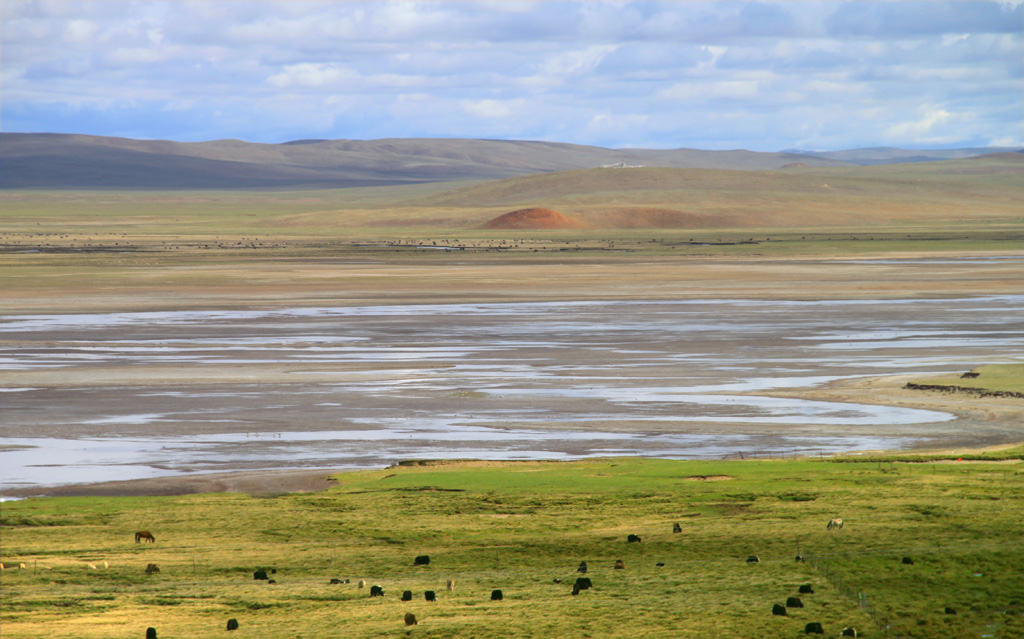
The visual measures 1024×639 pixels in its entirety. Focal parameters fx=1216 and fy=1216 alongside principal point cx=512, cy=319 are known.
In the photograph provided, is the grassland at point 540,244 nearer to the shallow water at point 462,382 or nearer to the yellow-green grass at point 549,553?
the shallow water at point 462,382

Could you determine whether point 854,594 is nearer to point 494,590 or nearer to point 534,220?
point 494,590

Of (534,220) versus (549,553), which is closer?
(549,553)

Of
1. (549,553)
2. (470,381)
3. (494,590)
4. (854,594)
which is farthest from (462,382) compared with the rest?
(854,594)

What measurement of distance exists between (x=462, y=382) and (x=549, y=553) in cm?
1731

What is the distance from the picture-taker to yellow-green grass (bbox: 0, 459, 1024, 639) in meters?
12.2

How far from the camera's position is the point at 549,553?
16.1 metres

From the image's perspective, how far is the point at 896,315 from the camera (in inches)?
1937

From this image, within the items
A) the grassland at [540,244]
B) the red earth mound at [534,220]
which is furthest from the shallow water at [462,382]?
the red earth mound at [534,220]

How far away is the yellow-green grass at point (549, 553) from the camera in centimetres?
1225

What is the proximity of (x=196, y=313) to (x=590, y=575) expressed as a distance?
130ft

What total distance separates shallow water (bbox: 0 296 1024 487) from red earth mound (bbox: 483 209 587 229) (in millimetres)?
81909

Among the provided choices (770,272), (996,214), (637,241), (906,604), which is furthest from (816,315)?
(996,214)

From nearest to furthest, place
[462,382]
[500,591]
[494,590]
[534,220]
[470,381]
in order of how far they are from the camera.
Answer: [500,591], [494,590], [462,382], [470,381], [534,220]

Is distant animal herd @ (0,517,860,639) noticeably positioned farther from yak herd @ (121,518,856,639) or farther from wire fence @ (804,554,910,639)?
wire fence @ (804,554,910,639)
